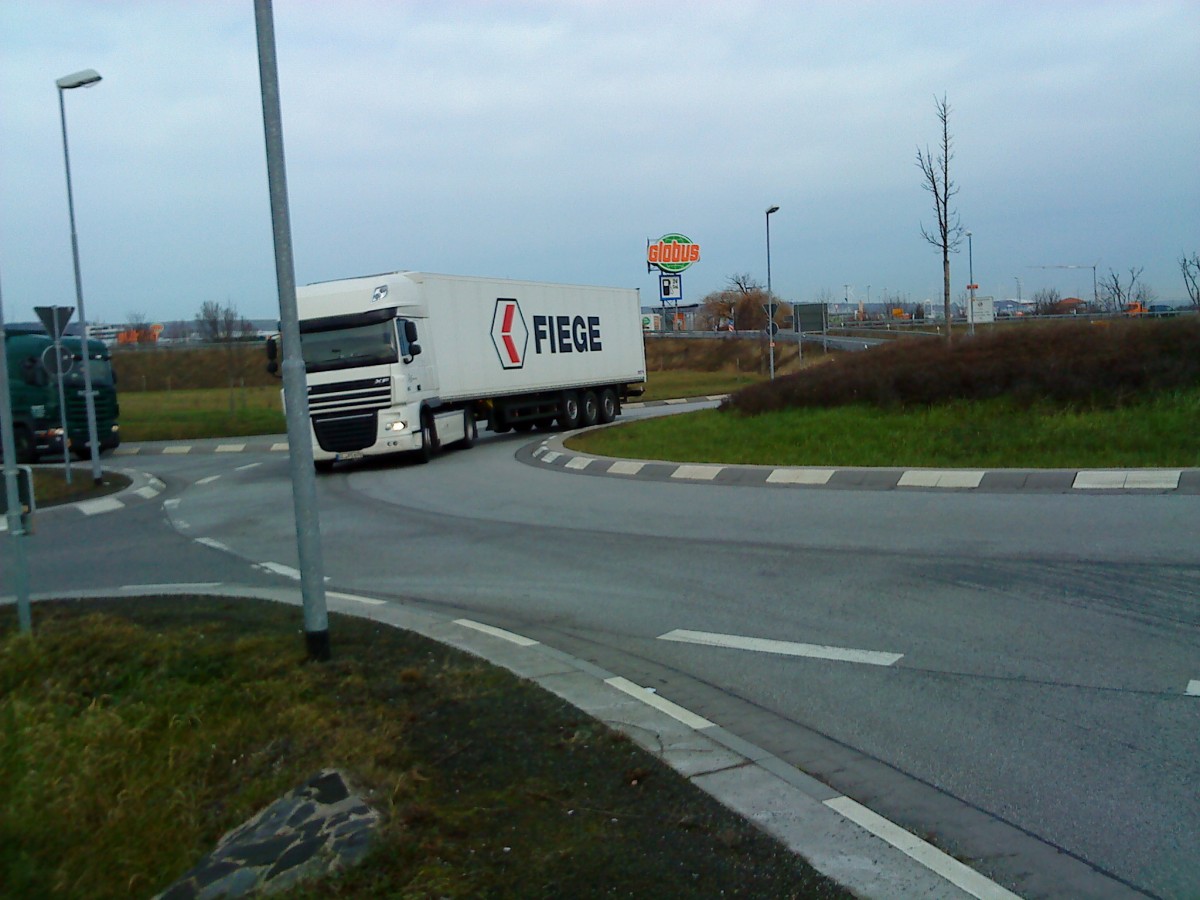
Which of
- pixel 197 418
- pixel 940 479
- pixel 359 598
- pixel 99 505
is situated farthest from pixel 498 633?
pixel 197 418

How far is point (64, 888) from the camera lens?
383 centimetres

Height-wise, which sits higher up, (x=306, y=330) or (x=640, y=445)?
(x=306, y=330)

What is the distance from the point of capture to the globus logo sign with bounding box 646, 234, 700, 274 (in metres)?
84.9

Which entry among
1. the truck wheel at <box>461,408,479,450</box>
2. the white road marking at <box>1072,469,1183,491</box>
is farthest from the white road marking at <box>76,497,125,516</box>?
the white road marking at <box>1072,469,1183,491</box>

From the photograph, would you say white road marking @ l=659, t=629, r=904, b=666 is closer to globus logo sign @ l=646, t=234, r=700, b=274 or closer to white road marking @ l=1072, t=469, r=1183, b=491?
white road marking @ l=1072, t=469, r=1183, b=491

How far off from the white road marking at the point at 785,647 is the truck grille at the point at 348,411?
1454 cm

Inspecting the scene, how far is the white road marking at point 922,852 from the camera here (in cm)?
374

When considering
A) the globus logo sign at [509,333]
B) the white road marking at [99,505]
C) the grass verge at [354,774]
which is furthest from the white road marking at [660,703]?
the globus logo sign at [509,333]

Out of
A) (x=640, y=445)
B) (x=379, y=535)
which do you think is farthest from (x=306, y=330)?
(x=379, y=535)

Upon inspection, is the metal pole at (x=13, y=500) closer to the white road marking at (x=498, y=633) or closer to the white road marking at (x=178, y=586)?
the white road marking at (x=178, y=586)

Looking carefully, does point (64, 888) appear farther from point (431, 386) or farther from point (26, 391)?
point (26, 391)

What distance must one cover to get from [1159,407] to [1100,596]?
9.62 metres

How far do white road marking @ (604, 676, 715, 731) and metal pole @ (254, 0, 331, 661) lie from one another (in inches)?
73.0

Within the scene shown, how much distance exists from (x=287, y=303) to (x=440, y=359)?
17.5 m
